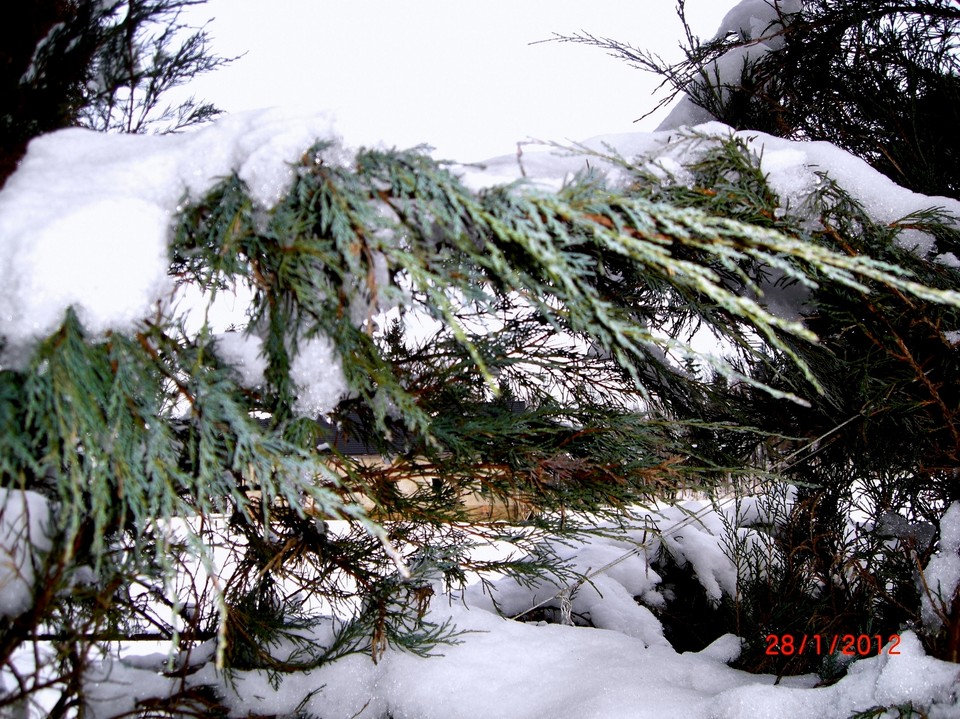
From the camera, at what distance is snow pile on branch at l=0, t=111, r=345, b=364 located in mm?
1137

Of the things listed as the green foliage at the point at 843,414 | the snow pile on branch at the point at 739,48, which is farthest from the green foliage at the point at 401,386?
the snow pile on branch at the point at 739,48

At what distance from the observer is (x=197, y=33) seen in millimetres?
2082

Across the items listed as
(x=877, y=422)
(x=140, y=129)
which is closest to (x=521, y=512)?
(x=877, y=422)

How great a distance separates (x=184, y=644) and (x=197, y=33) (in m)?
1.87

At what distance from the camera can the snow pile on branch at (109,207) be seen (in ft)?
3.73

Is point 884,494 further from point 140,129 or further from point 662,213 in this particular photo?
point 140,129

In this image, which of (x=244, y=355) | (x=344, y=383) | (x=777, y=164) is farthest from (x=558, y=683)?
(x=777, y=164)

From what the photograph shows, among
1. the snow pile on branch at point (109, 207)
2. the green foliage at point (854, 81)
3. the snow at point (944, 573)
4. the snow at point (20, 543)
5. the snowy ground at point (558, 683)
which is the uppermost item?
the green foliage at point (854, 81)

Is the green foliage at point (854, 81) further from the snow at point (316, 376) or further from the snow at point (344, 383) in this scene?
the snow at point (316, 376)
